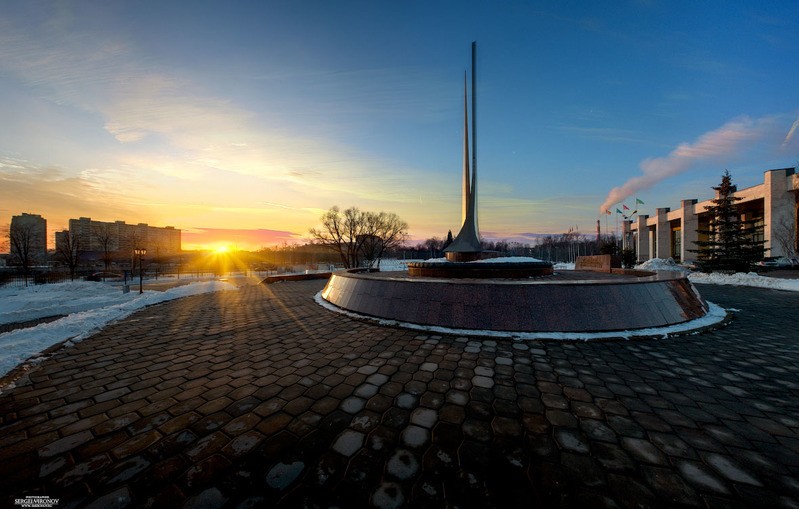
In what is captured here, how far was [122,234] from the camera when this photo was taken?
8975cm

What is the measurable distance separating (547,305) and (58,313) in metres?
19.6

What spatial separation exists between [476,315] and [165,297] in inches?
483

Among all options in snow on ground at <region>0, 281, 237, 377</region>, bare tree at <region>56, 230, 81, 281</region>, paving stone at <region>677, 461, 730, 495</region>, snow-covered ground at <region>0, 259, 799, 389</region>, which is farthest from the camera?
bare tree at <region>56, 230, 81, 281</region>

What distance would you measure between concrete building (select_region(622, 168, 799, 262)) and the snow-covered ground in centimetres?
793

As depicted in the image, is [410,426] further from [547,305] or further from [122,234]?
[122,234]

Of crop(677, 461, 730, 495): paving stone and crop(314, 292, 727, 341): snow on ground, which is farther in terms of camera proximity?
crop(314, 292, 727, 341): snow on ground

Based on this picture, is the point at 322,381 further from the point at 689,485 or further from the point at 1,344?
the point at 1,344

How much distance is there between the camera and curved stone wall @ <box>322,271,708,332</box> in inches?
220

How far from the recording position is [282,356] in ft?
14.9

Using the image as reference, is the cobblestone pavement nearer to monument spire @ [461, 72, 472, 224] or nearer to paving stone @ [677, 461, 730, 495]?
paving stone @ [677, 461, 730, 495]

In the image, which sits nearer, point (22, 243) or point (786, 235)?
point (786, 235)

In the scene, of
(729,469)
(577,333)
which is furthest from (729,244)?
Answer: (729,469)

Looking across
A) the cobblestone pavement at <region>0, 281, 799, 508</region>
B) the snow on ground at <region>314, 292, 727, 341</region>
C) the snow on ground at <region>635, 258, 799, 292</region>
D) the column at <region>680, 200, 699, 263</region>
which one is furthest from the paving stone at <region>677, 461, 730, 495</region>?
the column at <region>680, 200, 699, 263</region>

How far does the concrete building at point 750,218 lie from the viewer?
23.9 metres
